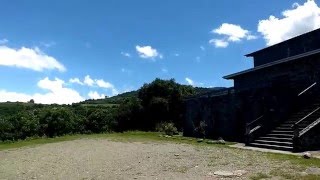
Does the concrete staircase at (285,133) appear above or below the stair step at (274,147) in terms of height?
above

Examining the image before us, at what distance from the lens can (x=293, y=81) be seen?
2911 cm

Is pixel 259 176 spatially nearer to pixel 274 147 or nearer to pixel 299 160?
pixel 299 160

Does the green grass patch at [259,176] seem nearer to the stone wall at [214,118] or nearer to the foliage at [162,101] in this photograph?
the stone wall at [214,118]

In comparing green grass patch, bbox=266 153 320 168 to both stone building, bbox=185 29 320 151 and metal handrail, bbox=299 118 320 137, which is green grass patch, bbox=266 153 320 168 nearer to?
stone building, bbox=185 29 320 151

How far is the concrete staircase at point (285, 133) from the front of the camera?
21.7 meters

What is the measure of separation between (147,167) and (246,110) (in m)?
17.5

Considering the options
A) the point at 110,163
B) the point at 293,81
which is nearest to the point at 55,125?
the point at 293,81

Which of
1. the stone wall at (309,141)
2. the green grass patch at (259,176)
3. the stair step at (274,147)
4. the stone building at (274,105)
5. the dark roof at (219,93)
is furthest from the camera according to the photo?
the dark roof at (219,93)

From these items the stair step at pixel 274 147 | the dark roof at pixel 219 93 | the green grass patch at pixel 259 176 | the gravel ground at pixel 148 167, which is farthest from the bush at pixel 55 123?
the green grass patch at pixel 259 176

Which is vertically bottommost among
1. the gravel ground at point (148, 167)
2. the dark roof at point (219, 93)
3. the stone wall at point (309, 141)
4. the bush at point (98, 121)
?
the gravel ground at point (148, 167)

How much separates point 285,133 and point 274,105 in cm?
405

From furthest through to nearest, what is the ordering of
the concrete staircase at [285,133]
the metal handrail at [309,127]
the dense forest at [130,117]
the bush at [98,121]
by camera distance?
the bush at [98,121] < the dense forest at [130,117] < the concrete staircase at [285,133] < the metal handrail at [309,127]

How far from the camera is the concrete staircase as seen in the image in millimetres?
21656

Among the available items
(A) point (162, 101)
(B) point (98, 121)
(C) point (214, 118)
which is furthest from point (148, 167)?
(B) point (98, 121)
